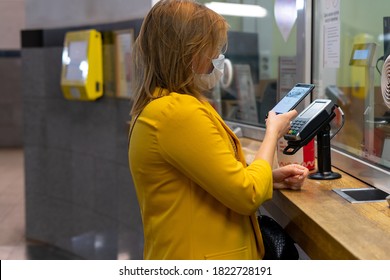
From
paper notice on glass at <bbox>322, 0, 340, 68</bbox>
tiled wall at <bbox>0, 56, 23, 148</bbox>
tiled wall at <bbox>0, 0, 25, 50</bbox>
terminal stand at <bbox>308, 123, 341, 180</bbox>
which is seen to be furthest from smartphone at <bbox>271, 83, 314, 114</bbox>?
tiled wall at <bbox>0, 56, 23, 148</bbox>

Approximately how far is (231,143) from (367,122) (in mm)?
908

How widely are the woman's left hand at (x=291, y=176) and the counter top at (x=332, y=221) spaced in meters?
0.03

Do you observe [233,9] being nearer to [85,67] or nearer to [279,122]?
[85,67]

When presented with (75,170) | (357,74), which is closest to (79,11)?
(75,170)

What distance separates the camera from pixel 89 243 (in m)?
4.61

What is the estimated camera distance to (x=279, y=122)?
1804 mm

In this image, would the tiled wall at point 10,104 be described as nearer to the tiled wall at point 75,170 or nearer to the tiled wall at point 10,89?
the tiled wall at point 10,89

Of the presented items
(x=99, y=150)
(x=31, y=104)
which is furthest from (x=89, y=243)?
(x=31, y=104)

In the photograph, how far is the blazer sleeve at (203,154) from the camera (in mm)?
1541

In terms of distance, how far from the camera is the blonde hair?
1612 mm

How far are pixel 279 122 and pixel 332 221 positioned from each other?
35 cm

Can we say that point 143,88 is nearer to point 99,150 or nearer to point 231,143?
point 231,143

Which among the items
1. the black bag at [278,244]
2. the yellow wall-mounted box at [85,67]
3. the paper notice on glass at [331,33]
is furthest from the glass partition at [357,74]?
the yellow wall-mounted box at [85,67]

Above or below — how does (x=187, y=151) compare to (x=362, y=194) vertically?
above
